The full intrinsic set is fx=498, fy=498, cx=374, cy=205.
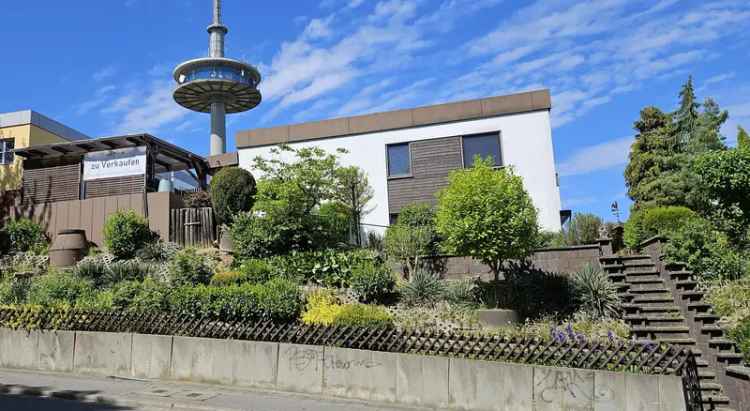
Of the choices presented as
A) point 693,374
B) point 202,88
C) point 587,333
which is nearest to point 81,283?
point 587,333

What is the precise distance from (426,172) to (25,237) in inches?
578

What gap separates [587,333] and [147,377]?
28.2ft

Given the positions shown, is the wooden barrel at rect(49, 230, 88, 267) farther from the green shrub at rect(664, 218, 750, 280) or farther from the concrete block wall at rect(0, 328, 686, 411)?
the green shrub at rect(664, 218, 750, 280)

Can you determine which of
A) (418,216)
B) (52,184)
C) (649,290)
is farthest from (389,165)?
(52,184)

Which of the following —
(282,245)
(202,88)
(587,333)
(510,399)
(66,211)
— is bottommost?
(510,399)

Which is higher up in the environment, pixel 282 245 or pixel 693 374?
pixel 282 245

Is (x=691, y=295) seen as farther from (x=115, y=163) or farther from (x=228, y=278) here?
(x=115, y=163)

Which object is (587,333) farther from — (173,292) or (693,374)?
(173,292)

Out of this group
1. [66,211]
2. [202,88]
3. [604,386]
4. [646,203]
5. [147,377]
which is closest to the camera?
[604,386]

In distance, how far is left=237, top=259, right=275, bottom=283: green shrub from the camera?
12.8m

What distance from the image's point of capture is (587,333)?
9.88m

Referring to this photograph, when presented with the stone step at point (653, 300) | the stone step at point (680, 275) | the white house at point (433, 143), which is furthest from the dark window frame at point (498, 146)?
the stone step at point (653, 300)

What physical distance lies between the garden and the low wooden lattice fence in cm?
43

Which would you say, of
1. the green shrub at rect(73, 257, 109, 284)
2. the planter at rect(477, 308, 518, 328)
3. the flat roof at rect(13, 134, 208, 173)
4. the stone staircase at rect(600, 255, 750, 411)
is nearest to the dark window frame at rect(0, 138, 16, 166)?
the flat roof at rect(13, 134, 208, 173)
